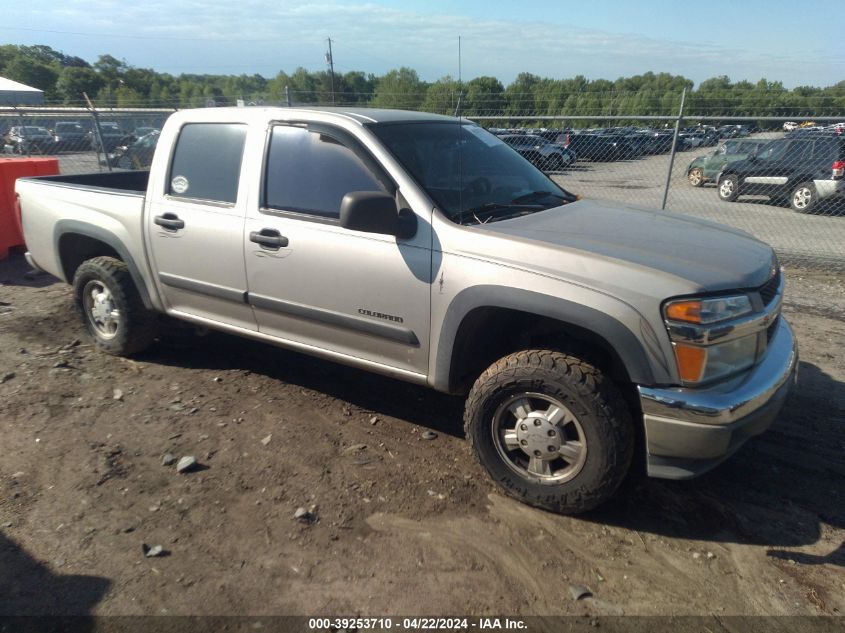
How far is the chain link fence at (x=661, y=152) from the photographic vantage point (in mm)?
10102

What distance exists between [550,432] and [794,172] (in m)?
13.0

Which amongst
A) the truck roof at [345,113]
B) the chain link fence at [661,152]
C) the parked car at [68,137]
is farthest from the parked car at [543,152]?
the parked car at [68,137]

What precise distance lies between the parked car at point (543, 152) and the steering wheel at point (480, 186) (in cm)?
802

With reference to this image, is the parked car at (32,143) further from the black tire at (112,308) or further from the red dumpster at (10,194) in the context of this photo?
the black tire at (112,308)

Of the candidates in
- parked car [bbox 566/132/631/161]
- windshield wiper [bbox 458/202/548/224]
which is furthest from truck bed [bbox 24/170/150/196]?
parked car [bbox 566/132/631/161]

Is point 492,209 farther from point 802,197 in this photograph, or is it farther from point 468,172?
point 802,197

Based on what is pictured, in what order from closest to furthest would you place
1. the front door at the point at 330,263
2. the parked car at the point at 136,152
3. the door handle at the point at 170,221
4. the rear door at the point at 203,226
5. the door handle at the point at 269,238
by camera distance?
the front door at the point at 330,263 < the door handle at the point at 269,238 < the rear door at the point at 203,226 < the door handle at the point at 170,221 < the parked car at the point at 136,152

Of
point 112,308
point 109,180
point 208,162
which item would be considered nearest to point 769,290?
point 208,162

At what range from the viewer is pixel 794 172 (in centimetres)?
1315

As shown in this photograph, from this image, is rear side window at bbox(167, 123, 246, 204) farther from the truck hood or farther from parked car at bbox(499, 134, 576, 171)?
parked car at bbox(499, 134, 576, 171)

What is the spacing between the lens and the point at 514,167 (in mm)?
4152

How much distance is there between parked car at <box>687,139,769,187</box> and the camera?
14.4 metres

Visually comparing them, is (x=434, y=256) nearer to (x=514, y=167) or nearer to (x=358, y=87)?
(x=514, y=167)

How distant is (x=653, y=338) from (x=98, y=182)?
17.5 ft
